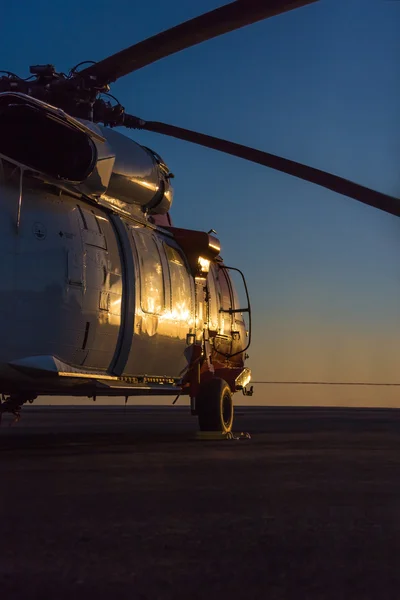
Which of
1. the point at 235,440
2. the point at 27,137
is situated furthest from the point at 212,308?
the point at 27,137

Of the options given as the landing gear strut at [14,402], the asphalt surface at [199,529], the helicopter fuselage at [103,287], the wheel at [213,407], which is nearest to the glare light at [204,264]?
the helicopter fuselage at [103,287]

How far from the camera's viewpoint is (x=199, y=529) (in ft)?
13.5

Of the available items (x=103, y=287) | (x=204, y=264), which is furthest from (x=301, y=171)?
(x=103, y=287)

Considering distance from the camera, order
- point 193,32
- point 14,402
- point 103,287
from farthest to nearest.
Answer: point 14,402 → point 193,32 → point 103,287

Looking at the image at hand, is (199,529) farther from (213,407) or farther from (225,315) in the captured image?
(225,315)

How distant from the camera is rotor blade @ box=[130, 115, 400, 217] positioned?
12109 millimetres

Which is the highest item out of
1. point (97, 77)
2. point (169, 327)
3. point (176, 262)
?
point (97, 77)

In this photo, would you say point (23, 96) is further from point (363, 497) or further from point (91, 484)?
point (363, 497)

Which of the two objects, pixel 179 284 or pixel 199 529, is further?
pixel 179 284

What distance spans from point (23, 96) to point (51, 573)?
23.5ft

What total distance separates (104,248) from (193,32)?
123 inches

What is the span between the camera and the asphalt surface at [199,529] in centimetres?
289

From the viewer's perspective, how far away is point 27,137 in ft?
32.8

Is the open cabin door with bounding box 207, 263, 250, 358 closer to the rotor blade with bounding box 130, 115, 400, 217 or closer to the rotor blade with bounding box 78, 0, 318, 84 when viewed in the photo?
the rotor blade with bounding box 130, 115, 400, 217
